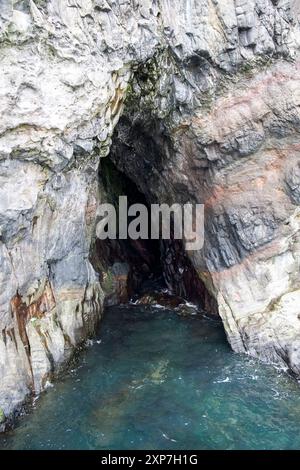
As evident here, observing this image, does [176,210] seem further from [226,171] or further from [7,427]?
[7,427]

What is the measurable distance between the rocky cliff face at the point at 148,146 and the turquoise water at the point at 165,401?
83 cm

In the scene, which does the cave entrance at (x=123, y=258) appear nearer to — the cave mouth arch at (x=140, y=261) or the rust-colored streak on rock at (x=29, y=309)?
the cave mouth arch at (x=140, y=261)

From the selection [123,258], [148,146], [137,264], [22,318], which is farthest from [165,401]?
[137,264]

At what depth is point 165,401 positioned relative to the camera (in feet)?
43.3

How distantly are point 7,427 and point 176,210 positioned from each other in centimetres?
1010

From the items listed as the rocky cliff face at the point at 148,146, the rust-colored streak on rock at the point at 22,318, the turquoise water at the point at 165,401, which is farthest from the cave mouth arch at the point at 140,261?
the rust-colored streak on rock at the point at 22,318

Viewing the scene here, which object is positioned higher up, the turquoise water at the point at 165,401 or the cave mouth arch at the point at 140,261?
the cave mouth arch at the point at 140,261

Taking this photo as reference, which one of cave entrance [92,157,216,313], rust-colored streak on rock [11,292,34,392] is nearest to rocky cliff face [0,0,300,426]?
rust-colored streak on rock [11,292,34,392]

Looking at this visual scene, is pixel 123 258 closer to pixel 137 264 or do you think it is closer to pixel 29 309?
pixel 137 264

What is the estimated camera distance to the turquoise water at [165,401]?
11.6m

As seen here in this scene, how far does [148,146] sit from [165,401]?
372 inches

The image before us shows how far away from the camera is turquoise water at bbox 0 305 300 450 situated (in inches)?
457

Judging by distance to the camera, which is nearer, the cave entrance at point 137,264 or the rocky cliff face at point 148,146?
the rocky cliff face at point 148,146

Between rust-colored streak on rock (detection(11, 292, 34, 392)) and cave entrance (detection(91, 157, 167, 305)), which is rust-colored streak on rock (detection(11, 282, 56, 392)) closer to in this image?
rust-colored streak on rock (detection(11, 292, 34, 392))
